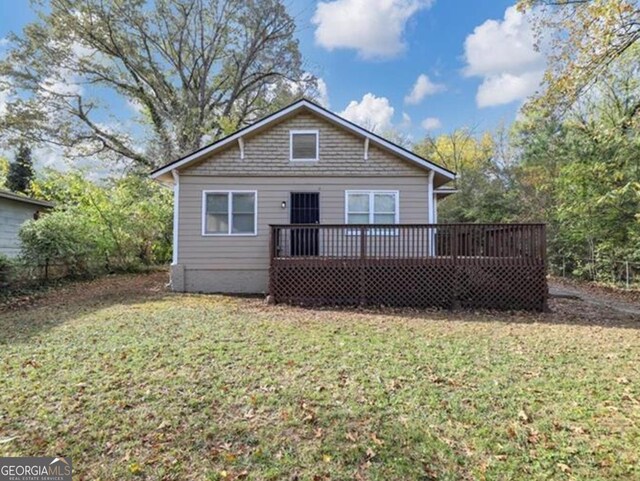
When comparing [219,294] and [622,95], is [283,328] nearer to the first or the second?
[219,294]

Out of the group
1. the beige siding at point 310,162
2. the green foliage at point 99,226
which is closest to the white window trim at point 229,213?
the beige siding at point 310,162

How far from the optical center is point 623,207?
12773mm

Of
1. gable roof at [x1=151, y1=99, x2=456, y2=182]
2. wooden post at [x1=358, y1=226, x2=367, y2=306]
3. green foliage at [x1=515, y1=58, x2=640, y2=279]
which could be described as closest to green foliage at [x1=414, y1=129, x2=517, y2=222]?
green foliage at [x1=515, y1=58, x2=640, y2=279]

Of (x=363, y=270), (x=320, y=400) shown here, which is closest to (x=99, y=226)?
(x=363, y=270)

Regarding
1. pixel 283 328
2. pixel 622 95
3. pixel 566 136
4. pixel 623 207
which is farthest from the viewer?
pixel 566 136

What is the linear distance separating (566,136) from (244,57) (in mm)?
16736

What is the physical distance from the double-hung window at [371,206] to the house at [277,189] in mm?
28

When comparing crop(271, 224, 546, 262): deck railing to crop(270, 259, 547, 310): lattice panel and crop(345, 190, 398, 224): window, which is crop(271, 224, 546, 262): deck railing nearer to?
crop(270, 259, 547, 310): lattice panel

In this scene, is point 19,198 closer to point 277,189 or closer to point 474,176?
point 277,189

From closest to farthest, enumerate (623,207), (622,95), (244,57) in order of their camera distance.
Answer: (623,207) → (622,95) → (244,57)

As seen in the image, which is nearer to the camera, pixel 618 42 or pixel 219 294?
pixel 618 42

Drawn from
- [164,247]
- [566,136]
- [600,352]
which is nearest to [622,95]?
[566,136]

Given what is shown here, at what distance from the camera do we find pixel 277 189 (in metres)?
10.5

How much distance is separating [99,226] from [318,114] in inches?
368
